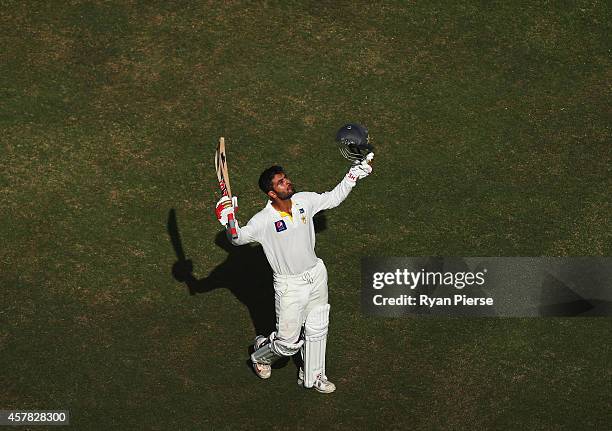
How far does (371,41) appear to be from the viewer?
2016 centimetres

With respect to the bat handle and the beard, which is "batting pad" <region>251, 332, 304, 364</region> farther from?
the beard

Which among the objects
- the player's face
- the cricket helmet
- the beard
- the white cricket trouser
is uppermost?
the cricket helmet

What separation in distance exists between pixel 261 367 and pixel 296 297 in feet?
5.84

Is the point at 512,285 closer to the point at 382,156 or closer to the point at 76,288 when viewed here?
the point at 382,156

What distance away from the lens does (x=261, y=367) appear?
16.0 meters

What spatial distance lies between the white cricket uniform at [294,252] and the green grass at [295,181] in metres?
1.68

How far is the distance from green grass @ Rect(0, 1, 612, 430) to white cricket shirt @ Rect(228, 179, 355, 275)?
2360 mm

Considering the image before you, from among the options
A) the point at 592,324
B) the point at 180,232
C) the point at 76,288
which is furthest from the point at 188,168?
the point at 592,324

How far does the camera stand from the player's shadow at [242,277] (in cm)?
1706

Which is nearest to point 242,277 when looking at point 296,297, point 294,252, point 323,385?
point 323,385

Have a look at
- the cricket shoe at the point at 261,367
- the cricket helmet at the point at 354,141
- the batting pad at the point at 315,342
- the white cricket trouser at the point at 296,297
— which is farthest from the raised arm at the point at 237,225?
the cricket shoe at the point at 261,367

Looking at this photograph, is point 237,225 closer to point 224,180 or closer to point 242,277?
point 224,180

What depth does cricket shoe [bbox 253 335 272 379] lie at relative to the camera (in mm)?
15852

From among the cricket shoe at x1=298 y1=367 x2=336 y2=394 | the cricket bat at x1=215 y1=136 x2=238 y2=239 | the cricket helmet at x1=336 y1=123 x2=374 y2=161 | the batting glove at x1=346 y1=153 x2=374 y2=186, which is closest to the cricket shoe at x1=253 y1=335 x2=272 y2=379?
the cricket shoe at x1=298 y1=367 x2=336 y2=394
